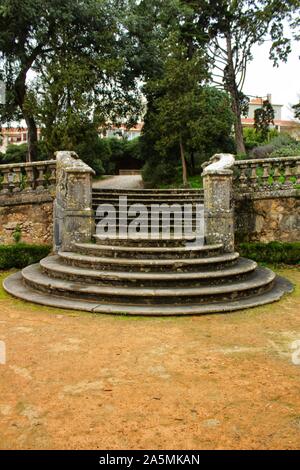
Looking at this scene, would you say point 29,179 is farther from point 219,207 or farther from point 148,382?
point 148,382

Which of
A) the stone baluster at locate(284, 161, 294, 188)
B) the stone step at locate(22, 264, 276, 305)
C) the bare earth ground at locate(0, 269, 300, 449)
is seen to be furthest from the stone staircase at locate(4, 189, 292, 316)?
the stone baluster at locate(284, 161, 294, 188)

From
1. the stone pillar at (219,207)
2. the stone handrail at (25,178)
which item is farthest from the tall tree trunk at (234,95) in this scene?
the stone handrail at (25,178)

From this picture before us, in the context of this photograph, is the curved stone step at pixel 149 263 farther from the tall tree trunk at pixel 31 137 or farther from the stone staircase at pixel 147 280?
the tall tree trunk at pixel 31 137

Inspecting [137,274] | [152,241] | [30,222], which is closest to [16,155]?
[30,222]

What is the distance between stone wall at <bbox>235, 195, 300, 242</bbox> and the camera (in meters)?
9.47

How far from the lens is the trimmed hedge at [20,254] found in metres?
8.48

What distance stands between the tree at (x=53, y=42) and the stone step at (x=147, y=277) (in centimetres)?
1112

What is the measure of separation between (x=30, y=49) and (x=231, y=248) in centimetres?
1547

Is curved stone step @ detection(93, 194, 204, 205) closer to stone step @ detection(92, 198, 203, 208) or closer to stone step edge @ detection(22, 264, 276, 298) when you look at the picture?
→ stone step @ detection(92, 198, 203, 208)

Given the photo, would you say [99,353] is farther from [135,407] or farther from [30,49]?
[30,49]

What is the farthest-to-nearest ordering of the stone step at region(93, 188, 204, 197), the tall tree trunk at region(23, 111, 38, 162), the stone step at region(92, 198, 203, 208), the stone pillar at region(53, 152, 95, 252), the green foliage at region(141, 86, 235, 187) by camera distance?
1. the tall tree trunk at region(23, 111, 38, 162)
2. the green foliage at region(141, 86, 235, 187)
3. the stone step at region(93, 188, 204, 197)
4. the stone step at region(92, 198, 203, 208)
5. the stone pillar at region(53, 152, 95, 252)

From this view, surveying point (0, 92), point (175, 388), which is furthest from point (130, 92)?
point (175, 388)

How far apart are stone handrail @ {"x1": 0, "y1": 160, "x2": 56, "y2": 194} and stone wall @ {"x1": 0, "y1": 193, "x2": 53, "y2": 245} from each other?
0.19 metres

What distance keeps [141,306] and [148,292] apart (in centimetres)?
23
